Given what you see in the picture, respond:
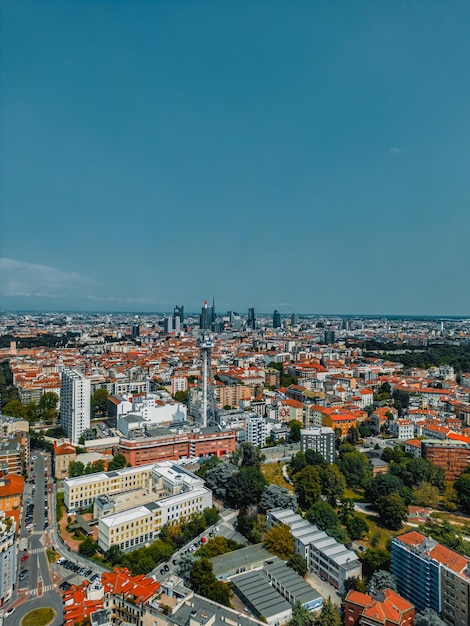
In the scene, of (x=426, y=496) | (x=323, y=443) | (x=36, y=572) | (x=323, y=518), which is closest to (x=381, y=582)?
(x=323, y=518)

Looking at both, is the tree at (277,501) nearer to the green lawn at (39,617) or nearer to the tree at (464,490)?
the tree at (464,490)

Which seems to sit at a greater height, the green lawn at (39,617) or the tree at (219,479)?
the tree at (219,479)

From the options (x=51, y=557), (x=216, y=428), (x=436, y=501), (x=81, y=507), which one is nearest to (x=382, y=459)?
(x=436, y=501)

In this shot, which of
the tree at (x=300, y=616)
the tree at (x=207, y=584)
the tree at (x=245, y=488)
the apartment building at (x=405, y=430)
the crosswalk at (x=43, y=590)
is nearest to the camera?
the tree at (x=300, y=616)

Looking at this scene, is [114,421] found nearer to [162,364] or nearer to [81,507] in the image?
[81,507]

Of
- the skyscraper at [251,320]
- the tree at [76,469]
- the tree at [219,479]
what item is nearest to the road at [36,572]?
the tree at [76,469]

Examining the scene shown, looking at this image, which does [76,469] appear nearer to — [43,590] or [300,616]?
[43,590]

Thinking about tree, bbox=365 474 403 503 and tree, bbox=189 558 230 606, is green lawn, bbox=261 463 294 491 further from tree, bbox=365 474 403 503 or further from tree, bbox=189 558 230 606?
tree, bbox=189 558 230 606
